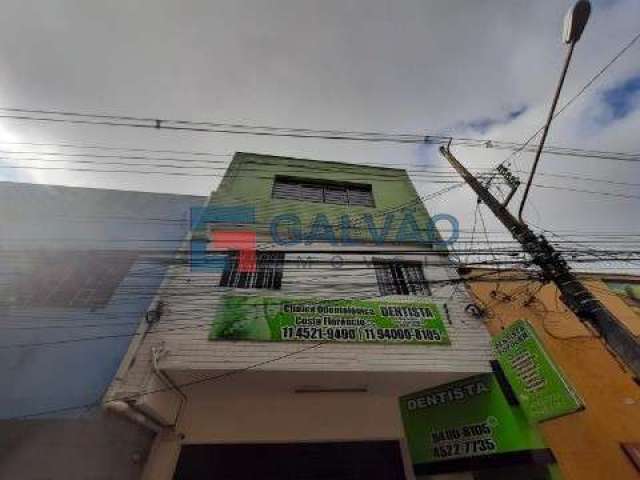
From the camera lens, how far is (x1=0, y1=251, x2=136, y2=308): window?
6402mm

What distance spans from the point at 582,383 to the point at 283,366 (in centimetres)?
558

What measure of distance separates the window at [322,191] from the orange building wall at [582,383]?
193 inches

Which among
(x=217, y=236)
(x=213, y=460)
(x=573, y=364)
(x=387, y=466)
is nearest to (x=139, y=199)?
(x=217, y=236)

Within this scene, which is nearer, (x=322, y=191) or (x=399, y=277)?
(x=399, y=277)

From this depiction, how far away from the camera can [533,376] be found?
4.71m

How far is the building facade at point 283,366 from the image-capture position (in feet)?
19.1

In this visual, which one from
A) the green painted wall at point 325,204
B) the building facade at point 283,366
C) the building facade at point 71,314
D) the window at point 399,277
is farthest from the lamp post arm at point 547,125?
the building facade at point 71,314

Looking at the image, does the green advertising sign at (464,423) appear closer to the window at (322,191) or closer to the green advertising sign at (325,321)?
the green advertising sign at (325,321)

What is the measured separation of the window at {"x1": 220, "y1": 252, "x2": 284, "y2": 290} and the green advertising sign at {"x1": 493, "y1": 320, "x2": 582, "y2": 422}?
184 inches

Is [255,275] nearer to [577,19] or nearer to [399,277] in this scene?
[399,277]

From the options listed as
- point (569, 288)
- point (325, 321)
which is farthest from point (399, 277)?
point (569, 288)

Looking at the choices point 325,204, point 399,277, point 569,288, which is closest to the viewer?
point 569,288

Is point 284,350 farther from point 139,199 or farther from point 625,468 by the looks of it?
point 139,199

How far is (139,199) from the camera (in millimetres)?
9172
